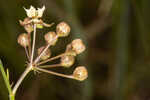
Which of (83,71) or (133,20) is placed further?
(133,20)

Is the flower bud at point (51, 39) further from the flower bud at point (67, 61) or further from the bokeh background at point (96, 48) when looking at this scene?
the bokeh background at point (96, 48)

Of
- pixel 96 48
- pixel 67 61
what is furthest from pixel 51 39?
pixel 96 48

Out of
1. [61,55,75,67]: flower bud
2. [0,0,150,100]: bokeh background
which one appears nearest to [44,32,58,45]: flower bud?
[61,55,75,67]: flower bud

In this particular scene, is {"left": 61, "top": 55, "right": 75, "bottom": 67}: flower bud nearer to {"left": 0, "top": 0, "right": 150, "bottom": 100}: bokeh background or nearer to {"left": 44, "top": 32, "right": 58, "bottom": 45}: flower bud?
{"left": 44, "top": 32, "right": 58, "bottom": 45}: flower bud

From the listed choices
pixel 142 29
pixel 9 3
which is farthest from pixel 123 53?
pixel 9 3

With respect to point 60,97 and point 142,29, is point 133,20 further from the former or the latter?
point 60,97

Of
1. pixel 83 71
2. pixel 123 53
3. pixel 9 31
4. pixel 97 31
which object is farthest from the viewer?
pixel 97 31

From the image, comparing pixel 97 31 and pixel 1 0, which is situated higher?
pixel 1 0

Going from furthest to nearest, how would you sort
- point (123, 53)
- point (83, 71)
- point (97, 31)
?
point (97, 31)
point (123, 53)
point (83, 71)
